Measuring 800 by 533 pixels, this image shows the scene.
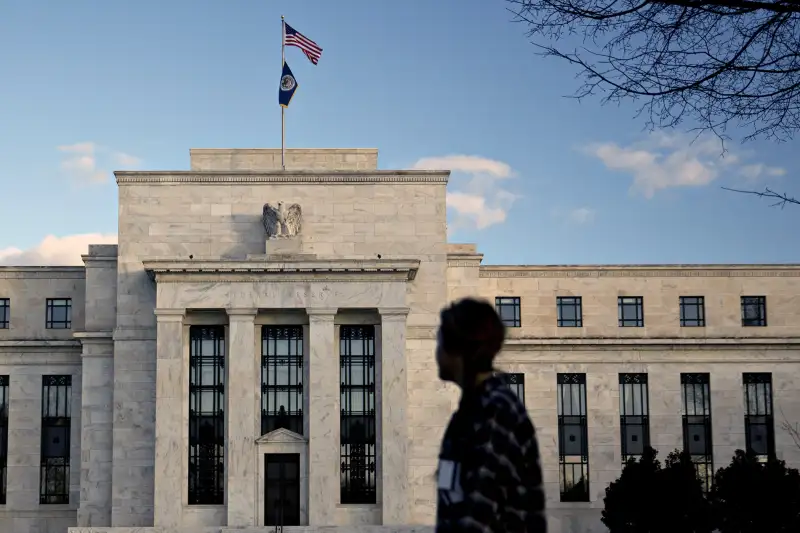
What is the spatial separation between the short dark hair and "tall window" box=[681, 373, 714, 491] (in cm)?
4685

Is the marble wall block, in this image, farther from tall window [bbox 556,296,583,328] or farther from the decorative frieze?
tall window [bbox 556,296,583,328]

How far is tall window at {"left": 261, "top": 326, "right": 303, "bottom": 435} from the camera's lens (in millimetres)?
46875

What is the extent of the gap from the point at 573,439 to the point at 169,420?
17410mm

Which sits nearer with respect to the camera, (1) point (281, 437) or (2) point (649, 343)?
(1) point (281, 437)

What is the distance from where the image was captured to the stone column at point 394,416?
45.6m

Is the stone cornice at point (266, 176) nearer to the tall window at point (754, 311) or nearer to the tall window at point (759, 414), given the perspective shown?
the tall window at point (754, 311)

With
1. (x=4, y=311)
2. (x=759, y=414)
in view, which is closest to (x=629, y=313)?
(x=759, y=414)

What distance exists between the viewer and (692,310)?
5266 cm

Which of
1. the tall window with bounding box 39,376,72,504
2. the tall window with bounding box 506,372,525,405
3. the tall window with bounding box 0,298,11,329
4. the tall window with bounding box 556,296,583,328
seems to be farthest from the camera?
the tall window with bounding box 556,296,583,328

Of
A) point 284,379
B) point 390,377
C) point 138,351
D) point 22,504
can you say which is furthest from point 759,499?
point 22,504

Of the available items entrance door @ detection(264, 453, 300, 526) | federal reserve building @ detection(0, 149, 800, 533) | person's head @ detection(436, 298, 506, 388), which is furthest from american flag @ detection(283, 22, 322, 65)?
person's head @ detection(436, 298, 506, 388)

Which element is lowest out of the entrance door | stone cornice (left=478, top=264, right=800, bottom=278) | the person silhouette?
the entrance door

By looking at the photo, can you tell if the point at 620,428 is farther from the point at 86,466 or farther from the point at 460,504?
the point at 460,504

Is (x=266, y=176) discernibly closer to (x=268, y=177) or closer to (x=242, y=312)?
(x=268, y=177)
